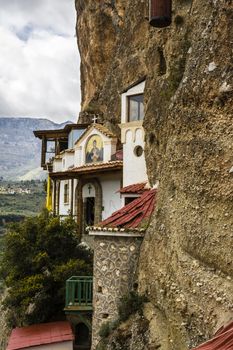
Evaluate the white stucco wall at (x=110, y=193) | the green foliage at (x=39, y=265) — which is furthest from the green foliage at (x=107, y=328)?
the white stucco wall at (x=110, y=193)

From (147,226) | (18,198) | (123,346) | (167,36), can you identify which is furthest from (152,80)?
(18,198)

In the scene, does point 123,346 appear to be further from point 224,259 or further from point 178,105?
point 178,105

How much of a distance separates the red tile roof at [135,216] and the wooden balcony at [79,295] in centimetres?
242

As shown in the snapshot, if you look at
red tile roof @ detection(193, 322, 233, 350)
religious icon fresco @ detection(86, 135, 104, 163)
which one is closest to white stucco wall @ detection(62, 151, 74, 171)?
religious icon fresco @ detection(86, 135, 104, 163)

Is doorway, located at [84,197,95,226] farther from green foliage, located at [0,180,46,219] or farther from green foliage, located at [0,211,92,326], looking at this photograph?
green foliage, located at [0,180,46,219]

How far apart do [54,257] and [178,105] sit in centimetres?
1215

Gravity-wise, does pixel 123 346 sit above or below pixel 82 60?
below

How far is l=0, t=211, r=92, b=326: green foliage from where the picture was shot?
2027 centimetres

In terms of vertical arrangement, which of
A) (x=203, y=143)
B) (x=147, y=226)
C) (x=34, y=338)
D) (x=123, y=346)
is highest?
(x=203, y=143)

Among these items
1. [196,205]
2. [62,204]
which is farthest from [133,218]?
[62,204]

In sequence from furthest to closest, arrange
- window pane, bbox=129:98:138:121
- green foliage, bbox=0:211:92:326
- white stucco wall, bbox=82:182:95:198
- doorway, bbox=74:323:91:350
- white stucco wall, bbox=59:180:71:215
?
white stucco wall, bbox=59:180:71:215 → white stucco wall, bbox=82:182:95:198 → window pane, bbox=129:98:138:121 → doorway, bbox=74:323:91:350 → green foliage, bbox=0:211:92:326

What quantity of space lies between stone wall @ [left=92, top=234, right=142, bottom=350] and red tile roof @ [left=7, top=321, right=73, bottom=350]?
4.32 meters

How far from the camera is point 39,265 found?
68.3ft

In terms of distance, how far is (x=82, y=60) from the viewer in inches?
1796
